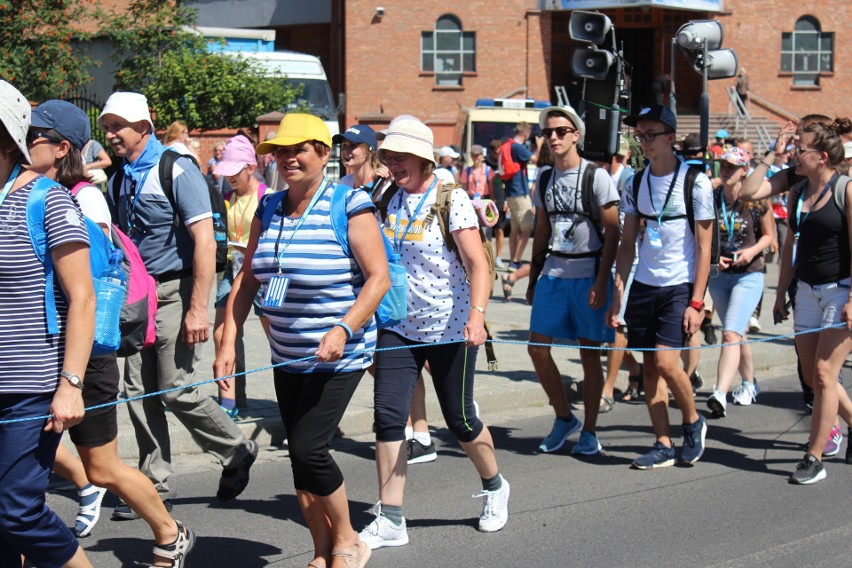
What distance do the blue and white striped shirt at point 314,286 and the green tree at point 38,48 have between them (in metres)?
14.7

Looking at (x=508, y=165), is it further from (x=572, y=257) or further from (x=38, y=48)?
(x=572, y=257)

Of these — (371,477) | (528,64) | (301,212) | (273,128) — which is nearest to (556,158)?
(371,477)

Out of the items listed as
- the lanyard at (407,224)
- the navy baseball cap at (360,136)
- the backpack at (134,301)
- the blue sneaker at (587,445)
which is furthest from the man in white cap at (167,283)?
the blue sneaker at (587,445)

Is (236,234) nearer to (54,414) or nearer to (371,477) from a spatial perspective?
(371,477)

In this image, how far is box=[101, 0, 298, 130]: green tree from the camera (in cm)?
2094

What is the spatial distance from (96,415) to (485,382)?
4.95m

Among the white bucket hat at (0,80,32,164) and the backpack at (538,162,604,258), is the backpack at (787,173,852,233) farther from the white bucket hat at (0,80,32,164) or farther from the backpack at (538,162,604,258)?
the white bucket hat at (0,80,32,164)

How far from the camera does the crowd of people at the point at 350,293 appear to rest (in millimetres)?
3996

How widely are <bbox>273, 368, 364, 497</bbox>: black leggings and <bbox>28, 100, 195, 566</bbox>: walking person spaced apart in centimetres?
66

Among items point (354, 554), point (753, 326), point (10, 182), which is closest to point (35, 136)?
point (10, 182)

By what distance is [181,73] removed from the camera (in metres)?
20.7

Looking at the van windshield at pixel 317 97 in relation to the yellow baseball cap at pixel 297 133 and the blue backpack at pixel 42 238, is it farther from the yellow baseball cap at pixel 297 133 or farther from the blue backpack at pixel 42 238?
the blue backpack at pixel 42 238

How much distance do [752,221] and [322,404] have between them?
5324mm

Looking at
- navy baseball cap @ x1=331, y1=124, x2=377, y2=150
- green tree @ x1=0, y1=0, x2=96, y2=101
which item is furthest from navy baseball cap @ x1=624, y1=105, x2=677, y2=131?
green tree @ x1=0, y1=0, x2=96, y2=101
